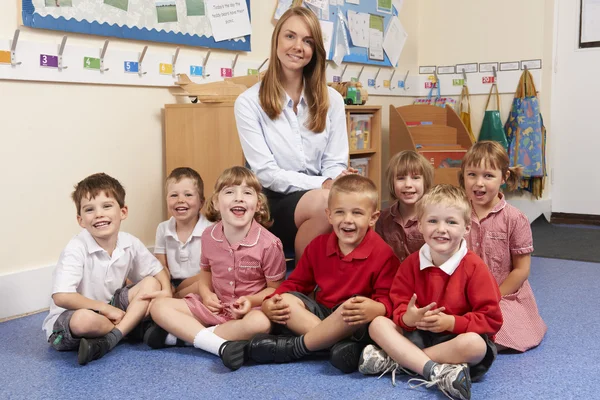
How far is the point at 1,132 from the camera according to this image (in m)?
2.20

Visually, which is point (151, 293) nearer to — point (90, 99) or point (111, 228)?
point (111, 228)

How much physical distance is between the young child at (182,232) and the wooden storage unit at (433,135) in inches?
61.8

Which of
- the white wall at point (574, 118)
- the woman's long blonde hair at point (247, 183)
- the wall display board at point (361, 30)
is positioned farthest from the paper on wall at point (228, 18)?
the white wall at point (574, 118)

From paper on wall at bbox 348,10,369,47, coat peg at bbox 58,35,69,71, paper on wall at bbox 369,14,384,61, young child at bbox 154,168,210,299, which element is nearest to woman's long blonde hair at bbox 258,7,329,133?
young child at bbox 154,168,210,299

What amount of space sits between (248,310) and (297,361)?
206mm

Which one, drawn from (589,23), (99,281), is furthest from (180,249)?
(589,23)

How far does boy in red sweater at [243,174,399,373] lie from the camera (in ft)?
5.76

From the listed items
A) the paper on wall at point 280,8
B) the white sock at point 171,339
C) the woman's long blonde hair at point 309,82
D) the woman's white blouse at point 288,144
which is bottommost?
the white sock at point 171,339

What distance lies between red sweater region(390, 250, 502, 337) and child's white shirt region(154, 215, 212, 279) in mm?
778

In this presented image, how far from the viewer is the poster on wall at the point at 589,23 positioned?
3756 millimetres

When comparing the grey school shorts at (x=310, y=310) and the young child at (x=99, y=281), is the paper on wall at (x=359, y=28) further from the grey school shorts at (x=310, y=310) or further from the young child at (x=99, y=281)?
the grey school shorts at (x=310, y=310)

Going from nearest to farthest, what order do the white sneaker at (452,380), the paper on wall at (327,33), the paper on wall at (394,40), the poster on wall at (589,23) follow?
the white sneaker at (452,380)
the paper on wall at (327,33)
the poster on wall at (589,23)
the paper on wall at (394,40)

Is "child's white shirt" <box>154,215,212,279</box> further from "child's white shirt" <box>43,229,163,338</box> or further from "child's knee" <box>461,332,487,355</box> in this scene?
"child's knee" <box>461,332,487,355</box>

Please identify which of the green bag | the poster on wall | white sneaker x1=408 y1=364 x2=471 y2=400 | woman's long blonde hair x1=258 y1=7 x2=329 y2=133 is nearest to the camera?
white sneaker x1=408 y1=364 x2=471 y2=400
